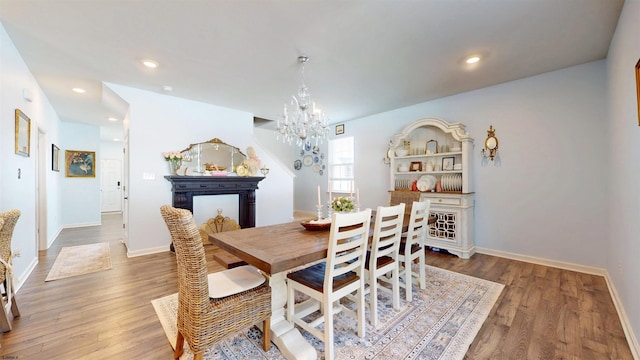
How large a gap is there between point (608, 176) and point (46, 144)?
803cm

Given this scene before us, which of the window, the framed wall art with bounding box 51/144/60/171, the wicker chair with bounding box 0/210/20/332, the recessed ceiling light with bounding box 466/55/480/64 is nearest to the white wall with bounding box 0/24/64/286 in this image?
the wicker chair with bounding box 0/210/20/332

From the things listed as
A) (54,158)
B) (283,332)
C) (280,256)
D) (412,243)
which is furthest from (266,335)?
(54,158)

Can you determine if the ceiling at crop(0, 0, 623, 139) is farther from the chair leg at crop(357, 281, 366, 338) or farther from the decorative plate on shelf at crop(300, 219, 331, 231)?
the chair leg at crop(357, 281, 366, 338)

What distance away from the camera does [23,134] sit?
282cm

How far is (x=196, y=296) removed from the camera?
142 centimetres

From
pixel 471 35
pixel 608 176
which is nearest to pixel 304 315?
pixel 471 35

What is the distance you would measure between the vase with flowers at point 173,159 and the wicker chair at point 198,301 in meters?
2.83

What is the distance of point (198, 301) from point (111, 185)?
31.1 feet

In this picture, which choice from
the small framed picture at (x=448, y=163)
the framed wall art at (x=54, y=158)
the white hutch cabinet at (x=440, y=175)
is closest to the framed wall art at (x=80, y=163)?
the framed wall art at (x=54, y=158)

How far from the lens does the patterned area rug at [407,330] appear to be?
1.67 metres

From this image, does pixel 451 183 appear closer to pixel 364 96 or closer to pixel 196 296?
pixel 364 96

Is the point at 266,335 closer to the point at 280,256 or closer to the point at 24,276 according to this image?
the point at 280,256

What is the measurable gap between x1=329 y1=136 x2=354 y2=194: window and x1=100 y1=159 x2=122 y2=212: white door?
7.44 meters

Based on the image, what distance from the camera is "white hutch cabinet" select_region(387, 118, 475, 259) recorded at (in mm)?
3686
